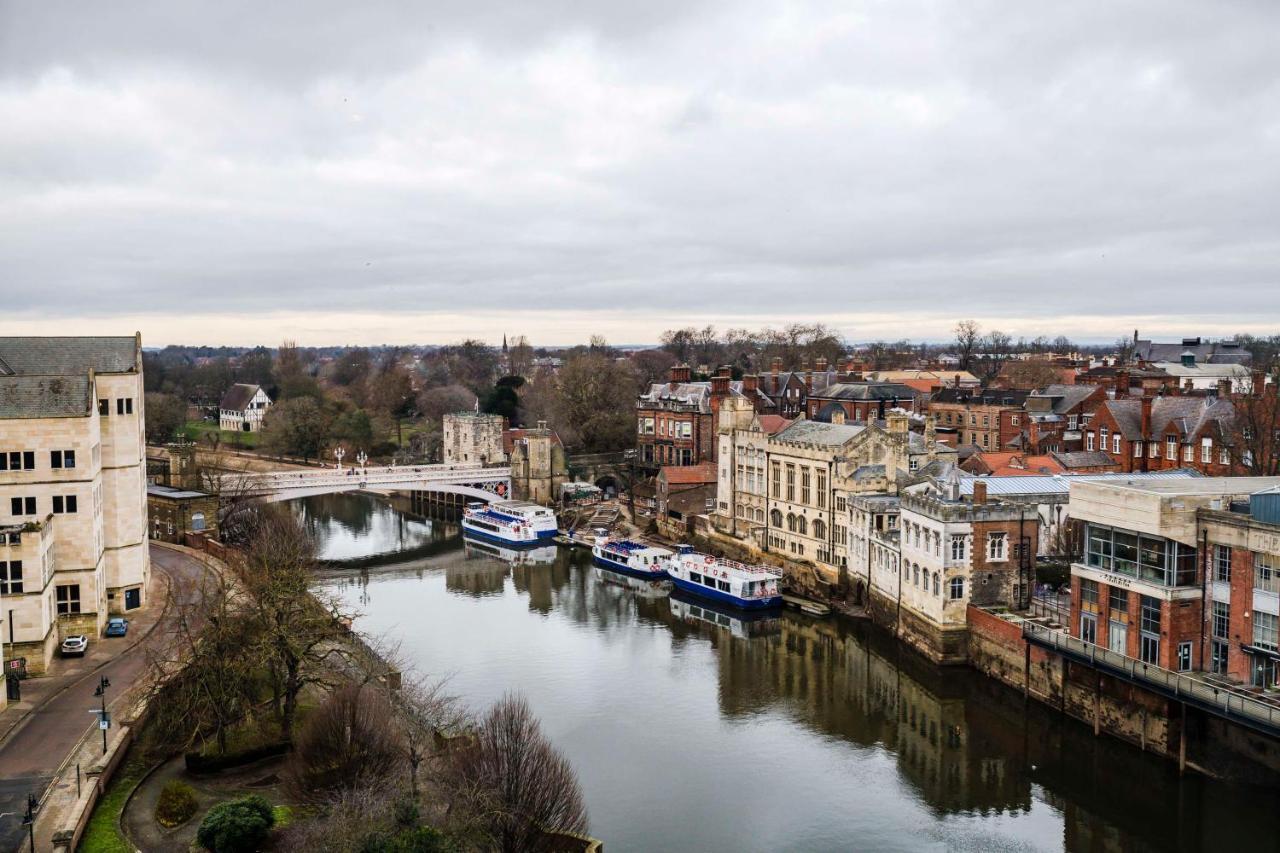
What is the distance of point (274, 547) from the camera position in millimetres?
44375

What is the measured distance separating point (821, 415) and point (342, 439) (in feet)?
167

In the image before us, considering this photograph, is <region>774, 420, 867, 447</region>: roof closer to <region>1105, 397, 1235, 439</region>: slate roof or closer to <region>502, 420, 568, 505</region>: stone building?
<region>1105, 397, 1235, 439</region>: slate roof

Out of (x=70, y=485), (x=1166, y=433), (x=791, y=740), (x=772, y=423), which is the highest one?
(x=1166, y=433)

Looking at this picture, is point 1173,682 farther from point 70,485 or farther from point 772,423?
point 772,423

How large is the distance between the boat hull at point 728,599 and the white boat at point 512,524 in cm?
1656

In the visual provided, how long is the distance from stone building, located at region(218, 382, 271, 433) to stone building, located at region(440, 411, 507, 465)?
45626 mm

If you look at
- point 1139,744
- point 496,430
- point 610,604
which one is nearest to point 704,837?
point 1139,744

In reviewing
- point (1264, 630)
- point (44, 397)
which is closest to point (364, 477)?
point (44, 397)

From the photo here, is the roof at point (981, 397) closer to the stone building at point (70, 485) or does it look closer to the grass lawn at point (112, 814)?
the stone building at point (70, 485)

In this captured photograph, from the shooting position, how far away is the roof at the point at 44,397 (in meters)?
38.1

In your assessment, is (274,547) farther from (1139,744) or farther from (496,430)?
(496,430)

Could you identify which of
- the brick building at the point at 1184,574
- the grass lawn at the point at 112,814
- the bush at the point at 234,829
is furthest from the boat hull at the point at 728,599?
the bush at the point at 234,829

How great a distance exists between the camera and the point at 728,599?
52625 millimetres

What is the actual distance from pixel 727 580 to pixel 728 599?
0.95 m
